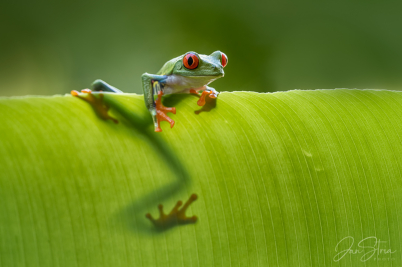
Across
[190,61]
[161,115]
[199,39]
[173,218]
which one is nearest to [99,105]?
[161,115]

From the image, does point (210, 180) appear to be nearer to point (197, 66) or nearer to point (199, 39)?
point (197, 66)

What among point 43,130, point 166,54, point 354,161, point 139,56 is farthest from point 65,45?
point 354,161

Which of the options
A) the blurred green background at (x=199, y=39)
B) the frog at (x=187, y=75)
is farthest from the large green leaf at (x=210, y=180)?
the blurred green background at (x=199, y=39)

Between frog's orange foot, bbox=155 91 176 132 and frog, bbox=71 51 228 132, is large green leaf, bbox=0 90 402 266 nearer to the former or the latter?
frog's orange foot, bbox=155 91 176 132

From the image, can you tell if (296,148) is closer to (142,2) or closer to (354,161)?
(354,161)

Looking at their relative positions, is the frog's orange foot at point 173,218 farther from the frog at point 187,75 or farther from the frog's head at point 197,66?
the frog's head at point 197,66
